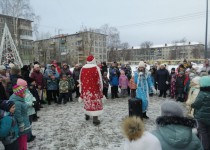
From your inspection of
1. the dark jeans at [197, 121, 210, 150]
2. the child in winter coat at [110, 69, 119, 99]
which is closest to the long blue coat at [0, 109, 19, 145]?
the dark jeans at [197, 121, 210, 150]

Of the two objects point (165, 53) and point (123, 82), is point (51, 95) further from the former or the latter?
point (165, 53)

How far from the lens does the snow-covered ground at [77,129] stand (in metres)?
4.64

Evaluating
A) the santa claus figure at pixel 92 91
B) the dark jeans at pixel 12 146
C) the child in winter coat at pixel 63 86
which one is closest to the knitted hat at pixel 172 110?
the dark jeans at pixel 12 146

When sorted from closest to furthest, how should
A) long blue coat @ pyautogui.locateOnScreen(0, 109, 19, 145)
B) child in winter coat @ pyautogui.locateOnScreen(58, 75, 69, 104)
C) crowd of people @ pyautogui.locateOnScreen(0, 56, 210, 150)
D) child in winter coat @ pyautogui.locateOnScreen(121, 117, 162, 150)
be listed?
child in winter coat @ pyautogui.locateOnScreen(121, 117, 162, 150) → crowd of people @ pyautogui.locateOnScreen(0, 56, 210, 150) → long blue coat @ pyautogui.locateOnScreen(0, 109, 19, 145) → child in winter coat @ pyautogui.locateOnScreen(58, 75, 69, 104)

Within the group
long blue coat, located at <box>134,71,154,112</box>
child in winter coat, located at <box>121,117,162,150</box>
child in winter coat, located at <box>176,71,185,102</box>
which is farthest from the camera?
child in winter coat, located at <box>176,71,185,102</box>

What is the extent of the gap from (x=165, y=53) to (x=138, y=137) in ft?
421

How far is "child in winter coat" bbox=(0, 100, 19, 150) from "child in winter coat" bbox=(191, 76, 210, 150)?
305 cm

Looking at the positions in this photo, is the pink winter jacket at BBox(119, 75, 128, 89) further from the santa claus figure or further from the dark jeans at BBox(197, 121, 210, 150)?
the dark jeans at BBox(197, 121, 210, 150)

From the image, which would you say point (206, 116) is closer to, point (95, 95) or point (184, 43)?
point (95, 95)

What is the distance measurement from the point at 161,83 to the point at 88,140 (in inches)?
252

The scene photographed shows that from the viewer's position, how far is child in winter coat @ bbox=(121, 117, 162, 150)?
1970 mm

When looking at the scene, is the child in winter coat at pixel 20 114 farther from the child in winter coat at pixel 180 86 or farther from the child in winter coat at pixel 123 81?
the child in winter coat at pixel 180 86

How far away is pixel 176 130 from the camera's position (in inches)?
82.4

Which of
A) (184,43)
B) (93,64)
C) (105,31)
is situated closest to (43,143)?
(93,64)
